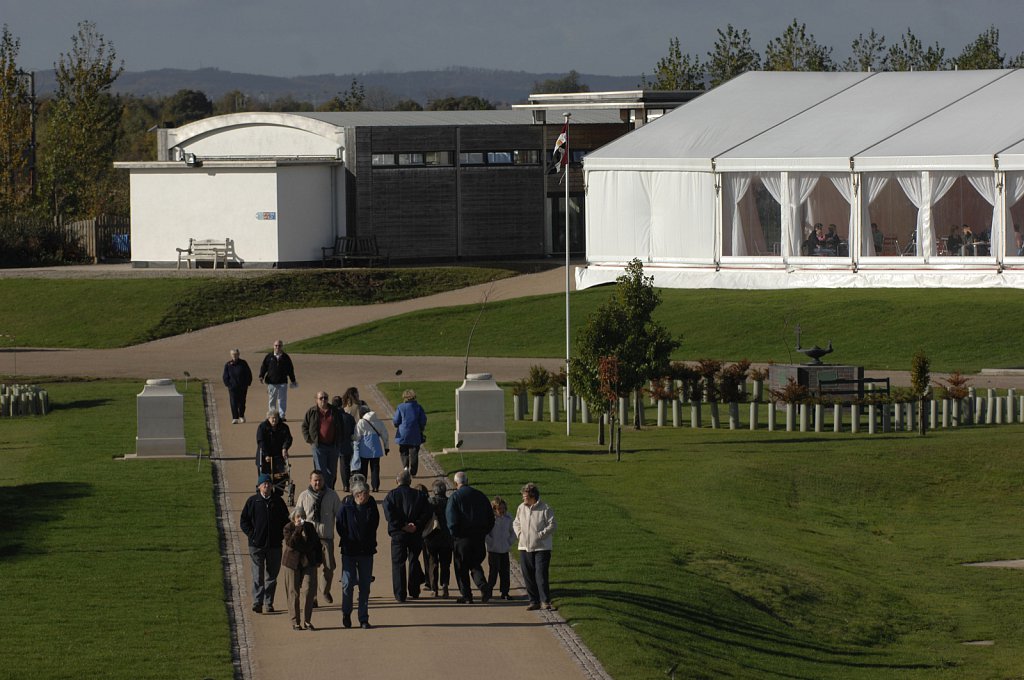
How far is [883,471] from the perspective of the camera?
28.9 meters

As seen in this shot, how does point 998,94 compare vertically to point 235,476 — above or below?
above

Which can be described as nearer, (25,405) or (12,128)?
(25,405)

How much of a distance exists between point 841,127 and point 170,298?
68.3ft

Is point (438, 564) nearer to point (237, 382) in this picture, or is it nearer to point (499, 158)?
point (237, 382)

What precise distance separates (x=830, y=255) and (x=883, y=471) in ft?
72.2

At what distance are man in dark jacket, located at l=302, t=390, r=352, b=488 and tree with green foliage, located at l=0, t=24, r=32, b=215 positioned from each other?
4808 centimetres

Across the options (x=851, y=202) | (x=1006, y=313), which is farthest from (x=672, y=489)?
(x=851, y=202)

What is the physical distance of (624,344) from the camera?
101 feet

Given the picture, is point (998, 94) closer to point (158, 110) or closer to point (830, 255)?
point (830, 255)

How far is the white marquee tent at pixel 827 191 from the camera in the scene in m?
48.2

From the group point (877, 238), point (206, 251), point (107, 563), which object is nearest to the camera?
point (107, 563)

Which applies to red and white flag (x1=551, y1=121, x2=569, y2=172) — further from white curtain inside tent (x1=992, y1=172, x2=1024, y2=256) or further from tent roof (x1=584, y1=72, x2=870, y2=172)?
white curtain inside tent (x1=992, y1=172, x2=1024, y2=256)

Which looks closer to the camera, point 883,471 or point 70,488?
point 70,488

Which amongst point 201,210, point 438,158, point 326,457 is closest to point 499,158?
point 438,158
